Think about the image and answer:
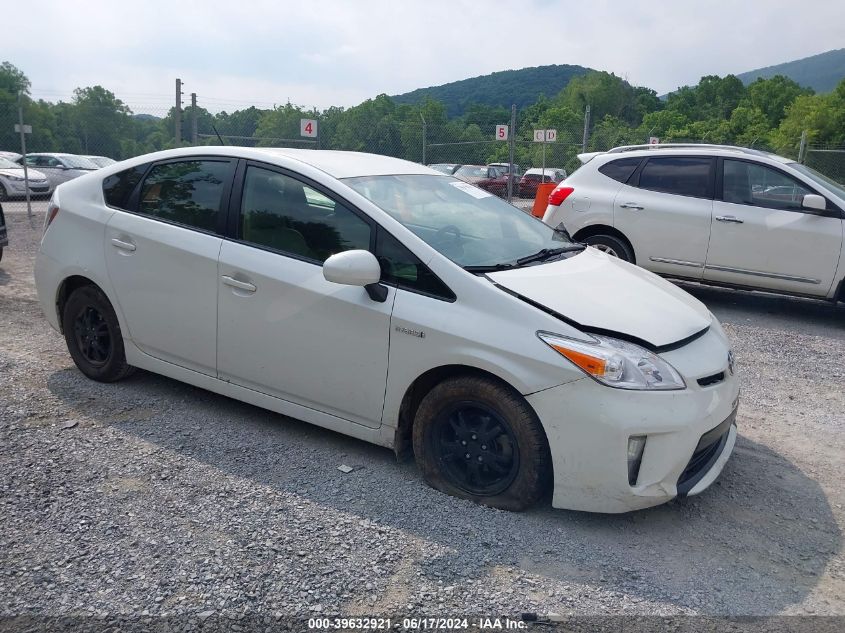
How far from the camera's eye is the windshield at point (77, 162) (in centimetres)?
2280

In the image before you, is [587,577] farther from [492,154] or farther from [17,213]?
[492,154]

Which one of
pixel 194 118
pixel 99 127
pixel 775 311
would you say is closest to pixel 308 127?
Answer: pixel 194 118

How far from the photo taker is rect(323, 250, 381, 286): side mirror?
3521 millimetres

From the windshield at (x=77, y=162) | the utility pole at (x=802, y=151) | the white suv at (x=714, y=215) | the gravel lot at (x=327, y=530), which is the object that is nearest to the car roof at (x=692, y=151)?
the white suv at (x=714, y=215)

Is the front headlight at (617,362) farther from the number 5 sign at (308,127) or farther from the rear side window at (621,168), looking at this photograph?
the number 5 sign at (308,127)

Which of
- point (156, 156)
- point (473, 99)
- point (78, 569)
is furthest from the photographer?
point (473, 99)

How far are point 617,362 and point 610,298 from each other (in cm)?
54

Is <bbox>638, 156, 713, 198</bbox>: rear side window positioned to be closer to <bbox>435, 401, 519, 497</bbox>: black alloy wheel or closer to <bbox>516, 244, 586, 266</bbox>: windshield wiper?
<bbox>516, 244, 586, 266</bbox>: windshield wiper

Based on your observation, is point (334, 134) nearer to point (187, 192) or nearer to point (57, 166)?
point (57, 166)

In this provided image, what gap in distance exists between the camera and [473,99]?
143875 mm

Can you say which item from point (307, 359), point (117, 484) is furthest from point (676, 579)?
point (117, 484)

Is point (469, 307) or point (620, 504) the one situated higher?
point (469, 307)

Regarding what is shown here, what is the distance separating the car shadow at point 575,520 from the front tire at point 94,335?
37cm

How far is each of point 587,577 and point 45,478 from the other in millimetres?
2645
